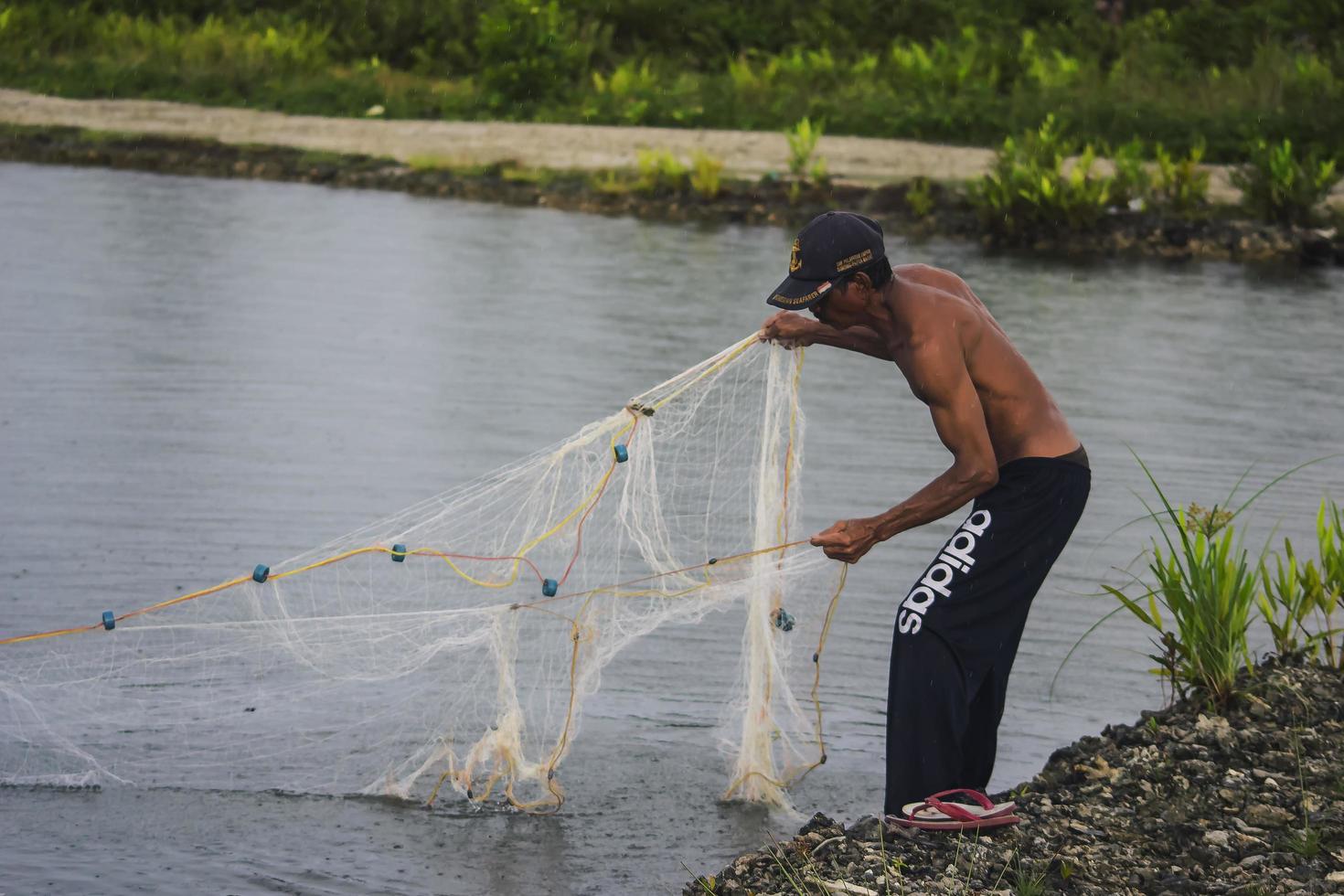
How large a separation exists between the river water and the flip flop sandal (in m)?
0.85

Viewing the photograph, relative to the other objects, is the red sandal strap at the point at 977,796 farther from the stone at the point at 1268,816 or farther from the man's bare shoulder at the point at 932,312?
the man's bare shoulder at the point at 932,312

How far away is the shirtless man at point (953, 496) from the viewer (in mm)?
4859

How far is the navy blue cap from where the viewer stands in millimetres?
4891

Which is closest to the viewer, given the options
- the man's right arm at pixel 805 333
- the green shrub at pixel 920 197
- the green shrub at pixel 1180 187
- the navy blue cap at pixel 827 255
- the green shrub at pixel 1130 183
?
the navy blue cap at pixel 827 255

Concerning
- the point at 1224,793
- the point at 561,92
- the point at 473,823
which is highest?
the point at 561,92

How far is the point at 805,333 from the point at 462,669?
7.76 ft

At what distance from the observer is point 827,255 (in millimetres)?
4898

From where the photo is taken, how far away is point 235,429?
35.1 feet

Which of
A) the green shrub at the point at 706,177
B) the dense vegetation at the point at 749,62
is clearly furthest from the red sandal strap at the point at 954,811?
the dense vegetation at the point at 749,62

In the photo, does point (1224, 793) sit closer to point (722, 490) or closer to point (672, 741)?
point (672, 741)

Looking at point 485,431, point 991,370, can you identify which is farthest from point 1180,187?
point 991,370

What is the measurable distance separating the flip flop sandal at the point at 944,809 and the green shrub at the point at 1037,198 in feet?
57.7

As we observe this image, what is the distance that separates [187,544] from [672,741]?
304 cm

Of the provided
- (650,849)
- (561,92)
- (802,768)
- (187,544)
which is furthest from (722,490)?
(561,92)
